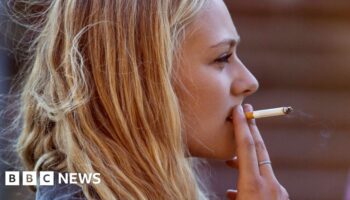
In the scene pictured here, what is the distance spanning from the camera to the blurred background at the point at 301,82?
2781 millimetres

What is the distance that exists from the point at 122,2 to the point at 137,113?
0.25 meters

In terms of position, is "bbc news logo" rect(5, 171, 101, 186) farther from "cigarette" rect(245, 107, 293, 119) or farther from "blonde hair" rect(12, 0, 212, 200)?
"cigarette" rect(245, 107, 293, 119)

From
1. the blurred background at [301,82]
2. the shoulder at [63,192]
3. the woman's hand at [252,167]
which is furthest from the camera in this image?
the blurred background at [301,82]

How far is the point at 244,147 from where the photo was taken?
142cm

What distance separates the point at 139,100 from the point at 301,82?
1671mm

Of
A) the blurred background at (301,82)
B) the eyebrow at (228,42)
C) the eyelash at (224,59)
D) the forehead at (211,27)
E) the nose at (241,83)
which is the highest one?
the forehead at (211,27)

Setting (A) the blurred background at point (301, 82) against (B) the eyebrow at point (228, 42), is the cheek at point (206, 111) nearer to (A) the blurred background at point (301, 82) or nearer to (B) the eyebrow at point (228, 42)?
(B) the eyebrow at point (228, 42)

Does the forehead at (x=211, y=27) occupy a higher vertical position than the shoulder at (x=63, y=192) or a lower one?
higher

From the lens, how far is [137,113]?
1.32 m

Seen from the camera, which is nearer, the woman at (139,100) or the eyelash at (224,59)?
the woman at (139,100)

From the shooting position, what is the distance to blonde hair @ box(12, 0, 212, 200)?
127 centimetres

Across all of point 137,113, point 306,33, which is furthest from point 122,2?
point 306,33

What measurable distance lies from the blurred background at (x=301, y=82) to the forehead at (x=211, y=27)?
129 centimetres

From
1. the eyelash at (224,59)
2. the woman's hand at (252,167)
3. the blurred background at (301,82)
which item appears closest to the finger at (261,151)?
the woman's hand at (252,167)
